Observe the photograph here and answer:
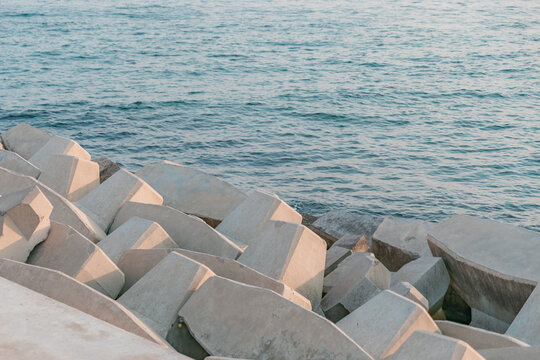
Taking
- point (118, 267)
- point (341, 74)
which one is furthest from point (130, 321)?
point (341, 74)

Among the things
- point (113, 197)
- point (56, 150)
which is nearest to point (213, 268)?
point (113, 197)

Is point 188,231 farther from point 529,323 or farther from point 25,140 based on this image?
point 25,140

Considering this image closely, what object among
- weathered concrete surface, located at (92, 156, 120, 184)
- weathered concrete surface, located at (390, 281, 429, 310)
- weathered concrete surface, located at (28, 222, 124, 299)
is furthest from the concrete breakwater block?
weathered concrete surface, located at (92, 156, 120, 184)

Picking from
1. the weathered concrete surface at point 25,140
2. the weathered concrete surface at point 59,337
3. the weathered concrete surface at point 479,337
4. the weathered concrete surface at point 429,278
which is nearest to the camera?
the weathered concrete surface at point 59,337

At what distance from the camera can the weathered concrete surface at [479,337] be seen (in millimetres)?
2453

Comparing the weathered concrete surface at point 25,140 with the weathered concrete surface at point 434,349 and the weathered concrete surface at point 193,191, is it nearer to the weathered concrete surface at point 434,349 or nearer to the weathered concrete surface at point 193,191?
the weathered concrete surface at point 193,191

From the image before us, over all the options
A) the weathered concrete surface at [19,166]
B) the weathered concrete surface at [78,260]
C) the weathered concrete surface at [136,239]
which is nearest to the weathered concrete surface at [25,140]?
the weathered concrete surface at [19,166]

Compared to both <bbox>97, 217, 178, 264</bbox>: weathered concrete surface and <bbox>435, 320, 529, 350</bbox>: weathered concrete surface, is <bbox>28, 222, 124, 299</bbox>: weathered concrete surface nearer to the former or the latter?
<bbox>97, 217, 178, 264</bbox>: weathered concrete surface

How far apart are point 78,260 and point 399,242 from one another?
2214 millimetres

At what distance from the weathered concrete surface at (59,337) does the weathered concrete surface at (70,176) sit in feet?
8.14

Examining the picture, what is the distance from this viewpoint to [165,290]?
2645 mm

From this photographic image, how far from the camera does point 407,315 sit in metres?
2.52

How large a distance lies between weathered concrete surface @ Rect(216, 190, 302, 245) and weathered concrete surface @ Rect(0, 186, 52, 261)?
1125 millimetres

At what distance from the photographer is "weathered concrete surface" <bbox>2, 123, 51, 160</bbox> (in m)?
6.04
